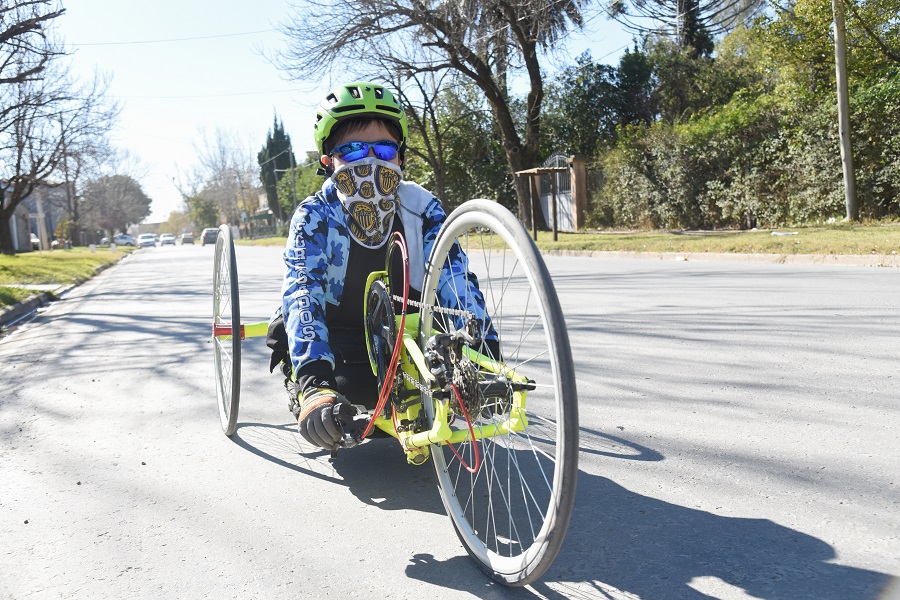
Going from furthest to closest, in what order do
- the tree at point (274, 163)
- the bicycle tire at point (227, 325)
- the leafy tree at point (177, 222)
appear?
the leafy tree at point (177, 222)
the tree at point (274, 163)
the bicycle tire at point (227, 325)

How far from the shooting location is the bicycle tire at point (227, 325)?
4105 millimetres

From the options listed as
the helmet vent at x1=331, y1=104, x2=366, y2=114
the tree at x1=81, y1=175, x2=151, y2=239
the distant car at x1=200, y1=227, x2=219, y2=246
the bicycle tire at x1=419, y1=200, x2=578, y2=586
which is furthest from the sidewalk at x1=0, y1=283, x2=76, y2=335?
the tree at x1=81, y1=175, x2=151, y2=239

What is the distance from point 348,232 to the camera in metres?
3.59

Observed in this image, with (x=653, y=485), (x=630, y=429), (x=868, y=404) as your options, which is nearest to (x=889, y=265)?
(x=868, y=404)

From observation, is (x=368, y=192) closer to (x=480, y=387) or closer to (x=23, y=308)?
(x=480, y=387)

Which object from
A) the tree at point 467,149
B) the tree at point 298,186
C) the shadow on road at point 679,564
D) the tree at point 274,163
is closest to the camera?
the shadow on road at point 679,564

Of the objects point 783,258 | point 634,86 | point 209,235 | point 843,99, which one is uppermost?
point 634,86

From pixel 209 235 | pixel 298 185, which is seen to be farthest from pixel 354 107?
pixel 298 185

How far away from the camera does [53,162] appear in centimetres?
3052

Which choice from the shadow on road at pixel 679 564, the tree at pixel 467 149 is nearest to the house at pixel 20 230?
the tree at pixel 467 149

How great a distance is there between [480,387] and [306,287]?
1.20 metres

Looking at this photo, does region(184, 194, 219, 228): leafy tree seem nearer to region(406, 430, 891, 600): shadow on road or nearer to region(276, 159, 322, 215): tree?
region(276, 159, 322, 215): tree

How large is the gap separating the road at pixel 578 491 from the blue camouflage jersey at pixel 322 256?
0.67m

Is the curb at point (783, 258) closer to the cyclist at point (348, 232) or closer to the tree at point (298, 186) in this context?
the cyclist at point (348, 232)
